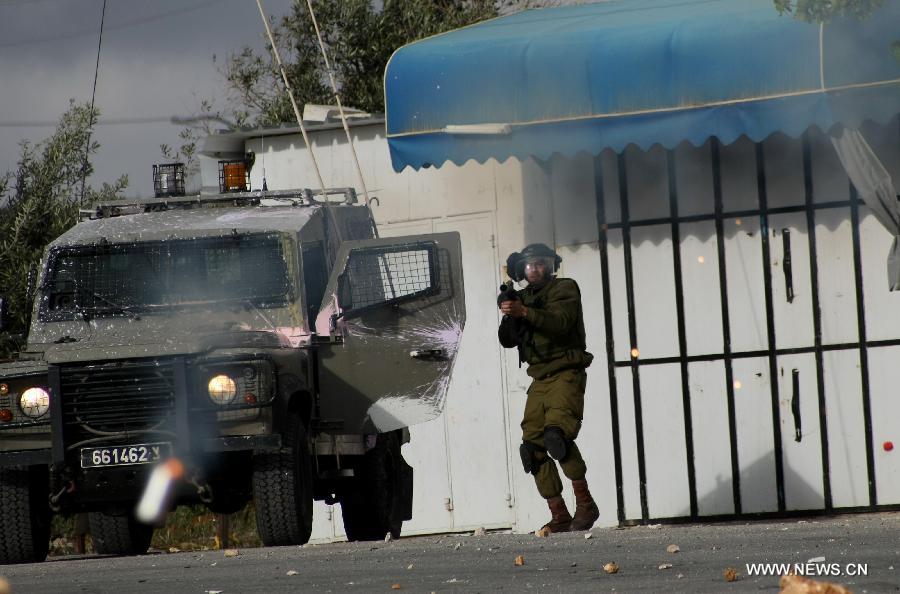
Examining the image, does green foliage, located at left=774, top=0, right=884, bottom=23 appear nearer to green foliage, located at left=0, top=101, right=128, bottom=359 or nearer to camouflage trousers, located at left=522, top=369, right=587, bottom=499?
camouflage trousers, located at left=522, top=369, right=587, bottom=499

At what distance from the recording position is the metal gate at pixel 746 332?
11.0 meters

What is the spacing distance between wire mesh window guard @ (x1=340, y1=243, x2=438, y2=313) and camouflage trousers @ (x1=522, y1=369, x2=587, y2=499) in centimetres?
94

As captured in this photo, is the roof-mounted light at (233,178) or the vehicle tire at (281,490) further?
the roof-mounted light at (233,178)

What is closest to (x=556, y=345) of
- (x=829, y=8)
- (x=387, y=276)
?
(x=387, y=276)

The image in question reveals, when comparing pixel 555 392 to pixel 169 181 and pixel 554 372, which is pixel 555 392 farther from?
pixel 169 181

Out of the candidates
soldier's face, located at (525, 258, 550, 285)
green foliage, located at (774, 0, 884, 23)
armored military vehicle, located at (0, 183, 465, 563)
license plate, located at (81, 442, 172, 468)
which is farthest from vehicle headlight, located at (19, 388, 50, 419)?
green foliage, located at (774, 0, 884, 23)

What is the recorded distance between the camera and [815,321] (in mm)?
11047

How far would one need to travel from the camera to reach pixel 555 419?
925 centimetres

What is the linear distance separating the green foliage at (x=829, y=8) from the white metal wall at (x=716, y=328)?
1876 mm

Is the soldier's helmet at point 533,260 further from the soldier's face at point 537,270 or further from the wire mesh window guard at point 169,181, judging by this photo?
the wire mesh window guard at point 169,181

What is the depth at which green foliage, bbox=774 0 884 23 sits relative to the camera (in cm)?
898

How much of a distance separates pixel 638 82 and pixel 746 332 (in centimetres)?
214

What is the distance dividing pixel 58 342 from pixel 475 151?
3063mm

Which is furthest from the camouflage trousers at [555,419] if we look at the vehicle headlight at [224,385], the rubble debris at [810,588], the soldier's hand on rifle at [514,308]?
the rubble debris at [810,588]
